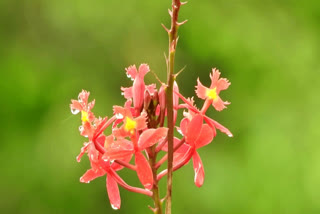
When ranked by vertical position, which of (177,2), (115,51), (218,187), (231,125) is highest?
(177,2)

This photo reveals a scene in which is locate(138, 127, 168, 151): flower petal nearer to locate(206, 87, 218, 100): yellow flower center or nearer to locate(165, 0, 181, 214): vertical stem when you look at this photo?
locate(165, 0, 181, 214): vertical stem

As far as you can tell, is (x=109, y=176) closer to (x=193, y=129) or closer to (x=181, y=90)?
(x=193, y=129)

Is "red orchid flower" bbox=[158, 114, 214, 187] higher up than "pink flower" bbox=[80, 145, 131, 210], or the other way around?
"red orchid flower" bbox=[158, 114, 214, 187]

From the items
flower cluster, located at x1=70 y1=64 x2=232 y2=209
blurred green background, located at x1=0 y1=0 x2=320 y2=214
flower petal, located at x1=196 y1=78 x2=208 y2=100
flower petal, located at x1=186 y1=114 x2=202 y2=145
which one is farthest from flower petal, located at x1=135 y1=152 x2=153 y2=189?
blurred green background, located at x1=0 y1=0 x2=320 y2=214

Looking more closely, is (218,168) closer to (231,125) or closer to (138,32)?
(231,125)

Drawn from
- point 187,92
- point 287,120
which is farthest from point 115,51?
point 287,120

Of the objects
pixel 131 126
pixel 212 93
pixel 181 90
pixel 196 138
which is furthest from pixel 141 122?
pixel 181 90

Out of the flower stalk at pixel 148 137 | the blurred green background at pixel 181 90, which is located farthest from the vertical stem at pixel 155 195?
the blurred green background at pixel 181 90
